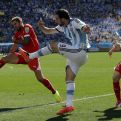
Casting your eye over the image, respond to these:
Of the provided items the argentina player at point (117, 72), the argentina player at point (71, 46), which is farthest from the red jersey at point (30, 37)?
the argentina player at point (117, 72)

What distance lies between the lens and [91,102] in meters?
11.9

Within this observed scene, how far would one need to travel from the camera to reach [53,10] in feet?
178

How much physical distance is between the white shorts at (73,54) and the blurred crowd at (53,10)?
132 ft

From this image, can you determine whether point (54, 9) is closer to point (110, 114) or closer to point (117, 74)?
point (117, 74)

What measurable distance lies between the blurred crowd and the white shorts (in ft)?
132

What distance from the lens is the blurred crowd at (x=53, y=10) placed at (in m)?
51.8

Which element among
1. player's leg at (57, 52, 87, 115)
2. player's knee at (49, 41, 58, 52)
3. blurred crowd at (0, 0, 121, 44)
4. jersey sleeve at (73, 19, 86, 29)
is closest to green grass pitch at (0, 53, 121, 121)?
player's leg at (57, 52, 87, 115)

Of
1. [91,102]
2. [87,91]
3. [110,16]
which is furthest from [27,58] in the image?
[110,16]

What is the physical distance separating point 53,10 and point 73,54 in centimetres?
4412

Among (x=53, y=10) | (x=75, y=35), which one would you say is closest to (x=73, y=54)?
(x=75, y=35)

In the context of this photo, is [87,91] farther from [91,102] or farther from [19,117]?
[19,117]

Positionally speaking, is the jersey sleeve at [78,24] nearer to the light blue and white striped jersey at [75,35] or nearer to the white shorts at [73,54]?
the light blue and white striped jersey at [75,35]

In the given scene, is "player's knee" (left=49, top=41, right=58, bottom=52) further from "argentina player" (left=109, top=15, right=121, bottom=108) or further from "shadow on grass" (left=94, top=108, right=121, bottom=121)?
"shadow on grass" (left=94, top=108, right=121, bottom=121)

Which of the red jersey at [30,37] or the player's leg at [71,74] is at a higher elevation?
the red jersey at [30,37]
